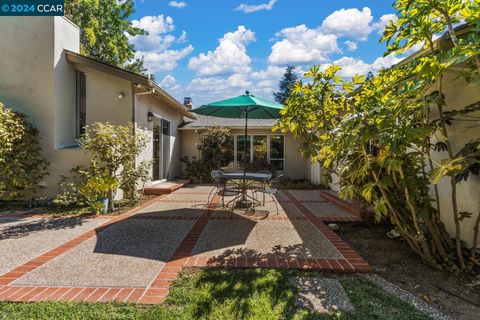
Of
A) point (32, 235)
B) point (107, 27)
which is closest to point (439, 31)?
point (32, 235)

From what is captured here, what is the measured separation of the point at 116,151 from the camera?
7520 mm

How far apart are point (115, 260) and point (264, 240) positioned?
2468 mm

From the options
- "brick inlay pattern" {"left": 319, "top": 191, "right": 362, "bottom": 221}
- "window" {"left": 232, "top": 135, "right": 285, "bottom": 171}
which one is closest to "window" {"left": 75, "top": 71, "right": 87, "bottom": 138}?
"window" {"left": 232, "top": 135, "right": 285, "bottom": 171}

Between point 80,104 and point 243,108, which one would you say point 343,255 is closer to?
point 243,108

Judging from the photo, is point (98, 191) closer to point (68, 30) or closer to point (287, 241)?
point (287, 241)

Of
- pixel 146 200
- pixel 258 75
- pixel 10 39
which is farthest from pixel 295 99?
pixel 258 75

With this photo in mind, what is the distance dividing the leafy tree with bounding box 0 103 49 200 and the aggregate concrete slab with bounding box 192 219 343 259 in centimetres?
542

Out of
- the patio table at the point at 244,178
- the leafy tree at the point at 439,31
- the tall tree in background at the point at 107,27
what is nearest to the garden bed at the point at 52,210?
the patio table at the point at 244,178

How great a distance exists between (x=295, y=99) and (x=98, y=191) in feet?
17.6

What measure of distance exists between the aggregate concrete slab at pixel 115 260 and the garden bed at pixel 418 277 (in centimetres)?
318

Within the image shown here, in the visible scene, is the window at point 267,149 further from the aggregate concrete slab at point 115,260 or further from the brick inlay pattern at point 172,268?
the aggregate concrete slab at point 115,260

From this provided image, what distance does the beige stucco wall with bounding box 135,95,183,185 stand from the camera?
965 cm

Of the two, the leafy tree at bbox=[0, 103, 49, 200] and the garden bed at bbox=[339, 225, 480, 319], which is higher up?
the leafy tree at bbox=[0, 103, 49, 200]

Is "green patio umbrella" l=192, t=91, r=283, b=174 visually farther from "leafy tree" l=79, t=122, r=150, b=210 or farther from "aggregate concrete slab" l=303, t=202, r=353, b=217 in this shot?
"aggregate concrete slab" l=303, t=202, r=353, b=217
